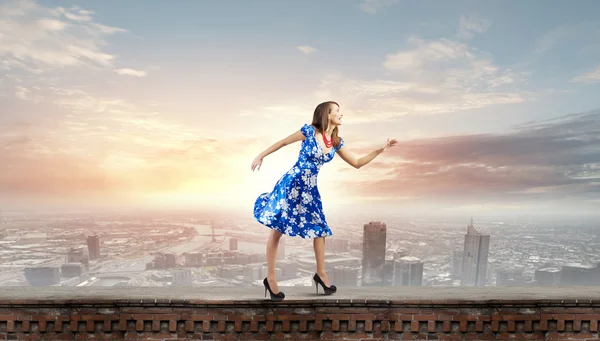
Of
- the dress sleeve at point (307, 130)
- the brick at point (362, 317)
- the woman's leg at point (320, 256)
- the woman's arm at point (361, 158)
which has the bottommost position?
the brick at point (362, 317)

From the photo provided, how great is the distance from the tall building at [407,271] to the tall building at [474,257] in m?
0.78

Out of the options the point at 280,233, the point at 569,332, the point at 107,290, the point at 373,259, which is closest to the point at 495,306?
the point at 569,332

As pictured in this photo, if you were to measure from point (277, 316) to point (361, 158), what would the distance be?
195cm

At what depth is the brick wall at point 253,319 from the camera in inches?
200

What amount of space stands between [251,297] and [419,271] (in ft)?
14.5

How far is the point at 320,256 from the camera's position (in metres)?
5.45

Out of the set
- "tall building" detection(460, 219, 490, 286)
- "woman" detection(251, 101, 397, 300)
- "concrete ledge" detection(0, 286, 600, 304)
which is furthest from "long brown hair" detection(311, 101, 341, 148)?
"tall building" detection(460, 219, 490, 286)

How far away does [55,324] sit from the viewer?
202 inches

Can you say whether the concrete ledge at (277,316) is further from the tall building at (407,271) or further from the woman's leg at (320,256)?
the tall building at (407,271)

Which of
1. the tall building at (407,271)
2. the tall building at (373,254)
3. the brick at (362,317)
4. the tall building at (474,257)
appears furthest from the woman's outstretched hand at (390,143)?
the tall building at (474,257)

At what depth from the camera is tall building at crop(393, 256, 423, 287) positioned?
27.7 feet

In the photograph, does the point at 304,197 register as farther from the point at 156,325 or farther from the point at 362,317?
the point at 156,325

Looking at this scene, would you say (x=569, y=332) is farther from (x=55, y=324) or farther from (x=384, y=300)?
(x=55, y=324)

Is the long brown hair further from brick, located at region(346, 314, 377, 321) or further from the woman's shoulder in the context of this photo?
brick, located at region(346, 314, 377, 321)
